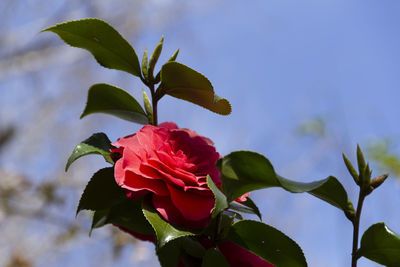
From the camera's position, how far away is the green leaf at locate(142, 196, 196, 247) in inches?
13.0

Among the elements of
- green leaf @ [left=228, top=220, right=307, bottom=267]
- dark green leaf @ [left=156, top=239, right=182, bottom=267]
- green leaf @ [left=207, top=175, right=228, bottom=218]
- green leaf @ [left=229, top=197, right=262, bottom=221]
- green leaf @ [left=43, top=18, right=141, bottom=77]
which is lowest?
dark green leaf @ [left=156, top=239, right=182, bottom=267]

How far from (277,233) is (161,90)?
17 centimetres

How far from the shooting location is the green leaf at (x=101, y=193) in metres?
0.40

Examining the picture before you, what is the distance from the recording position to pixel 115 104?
461 millimetres

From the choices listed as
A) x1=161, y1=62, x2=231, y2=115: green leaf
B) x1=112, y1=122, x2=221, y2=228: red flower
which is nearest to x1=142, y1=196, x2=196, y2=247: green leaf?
x1=112, y1=122, x2=221, y2=228: red flower

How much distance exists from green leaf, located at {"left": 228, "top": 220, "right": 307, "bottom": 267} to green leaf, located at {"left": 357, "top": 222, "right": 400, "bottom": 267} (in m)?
0.06

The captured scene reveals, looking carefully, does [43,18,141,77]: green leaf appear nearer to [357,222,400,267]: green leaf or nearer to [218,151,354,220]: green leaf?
[218,151,354,220]: green leaf

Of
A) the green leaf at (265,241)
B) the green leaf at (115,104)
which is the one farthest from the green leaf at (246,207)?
the green leaf at (115,104)

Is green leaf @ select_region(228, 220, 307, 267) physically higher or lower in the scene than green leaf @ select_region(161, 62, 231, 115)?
lower

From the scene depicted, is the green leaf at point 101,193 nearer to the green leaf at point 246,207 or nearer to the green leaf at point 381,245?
the green leaf at point 246,207

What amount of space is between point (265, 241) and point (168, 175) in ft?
0.34

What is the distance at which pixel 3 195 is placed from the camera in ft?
6.35

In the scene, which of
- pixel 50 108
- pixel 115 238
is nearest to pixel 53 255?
pixel 115 238

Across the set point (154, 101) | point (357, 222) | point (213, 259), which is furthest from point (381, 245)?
point (154, 101)
